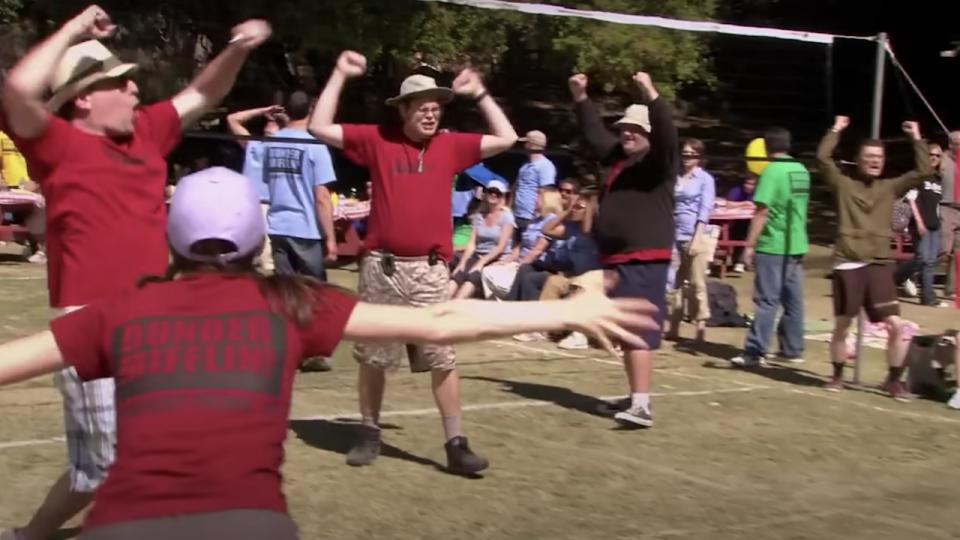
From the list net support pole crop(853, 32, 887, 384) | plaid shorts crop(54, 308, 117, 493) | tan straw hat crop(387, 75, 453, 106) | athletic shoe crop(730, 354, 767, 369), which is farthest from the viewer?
athletic shoe crop(730, 354, 767, 369)

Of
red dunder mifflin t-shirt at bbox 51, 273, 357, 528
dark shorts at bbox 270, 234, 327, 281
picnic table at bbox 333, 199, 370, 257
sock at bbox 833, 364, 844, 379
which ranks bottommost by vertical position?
sock at bbox 833, 364, 844, 379

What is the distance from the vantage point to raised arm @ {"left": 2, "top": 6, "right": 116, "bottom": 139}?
4.81m

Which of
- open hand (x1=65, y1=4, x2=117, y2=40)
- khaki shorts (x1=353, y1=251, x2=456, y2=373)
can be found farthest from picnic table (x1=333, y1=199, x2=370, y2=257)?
open hand (x1=65, y1=4, x2=117, y2=40)

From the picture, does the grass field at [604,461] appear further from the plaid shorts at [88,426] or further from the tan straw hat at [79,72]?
the tan straw hat at [79,72]

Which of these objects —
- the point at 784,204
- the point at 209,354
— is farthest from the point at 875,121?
the point at 209,354

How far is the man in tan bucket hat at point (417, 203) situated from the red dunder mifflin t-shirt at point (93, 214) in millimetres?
2131

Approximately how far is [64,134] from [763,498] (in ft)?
12.4

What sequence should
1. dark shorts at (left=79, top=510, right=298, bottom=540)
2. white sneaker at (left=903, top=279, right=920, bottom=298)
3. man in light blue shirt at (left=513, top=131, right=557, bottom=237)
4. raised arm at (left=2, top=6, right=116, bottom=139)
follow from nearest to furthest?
dark shorts at (left=79, top=510, right=298, bottom=540), raised arm at (left=2, top=6, right=116, bottom=139), man in light blue shirt at (left=513, top=131, right=557, bottom=237), white sneaker at (left=903, top=279, right=920, bottom=298)

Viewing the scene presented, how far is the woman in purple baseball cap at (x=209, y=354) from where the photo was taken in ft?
10.1

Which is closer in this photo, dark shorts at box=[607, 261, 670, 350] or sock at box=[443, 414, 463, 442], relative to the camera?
sock at box=[443, 414, 463, 442]

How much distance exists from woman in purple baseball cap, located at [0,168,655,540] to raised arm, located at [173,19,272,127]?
198 cm

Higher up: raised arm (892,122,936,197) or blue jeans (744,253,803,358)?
raised arm (892,122,936,197)

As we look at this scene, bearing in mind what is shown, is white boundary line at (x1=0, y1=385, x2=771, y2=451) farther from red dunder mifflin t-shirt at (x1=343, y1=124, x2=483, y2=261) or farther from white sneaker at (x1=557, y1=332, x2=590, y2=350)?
white sneaker at (x1=557, y1=332, x2=590, y2=350)

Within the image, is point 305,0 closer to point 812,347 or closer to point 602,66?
point 602,66
